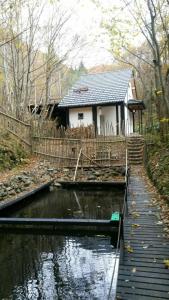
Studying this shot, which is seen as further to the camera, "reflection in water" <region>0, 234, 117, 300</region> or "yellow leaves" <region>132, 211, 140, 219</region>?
"yellow leaves" <region>132, 211, 140, 219</region>

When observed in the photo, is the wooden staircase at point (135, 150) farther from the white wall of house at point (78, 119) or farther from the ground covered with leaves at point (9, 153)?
the white wall of house at point (78, 119)

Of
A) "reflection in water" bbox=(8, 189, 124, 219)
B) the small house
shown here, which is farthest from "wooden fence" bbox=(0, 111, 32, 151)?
the small house

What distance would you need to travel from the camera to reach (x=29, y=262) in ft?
21.0

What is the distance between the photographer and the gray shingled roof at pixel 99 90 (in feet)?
79.8

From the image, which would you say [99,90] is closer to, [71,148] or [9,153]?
[71,148]

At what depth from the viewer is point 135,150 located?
17.9 meters

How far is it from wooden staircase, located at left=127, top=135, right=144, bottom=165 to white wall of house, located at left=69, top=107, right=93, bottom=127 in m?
6.74

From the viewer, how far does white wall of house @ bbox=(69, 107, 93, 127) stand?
80.3ft

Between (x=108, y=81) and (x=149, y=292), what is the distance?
24.3m

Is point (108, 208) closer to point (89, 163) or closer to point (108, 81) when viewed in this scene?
point (89, 163)

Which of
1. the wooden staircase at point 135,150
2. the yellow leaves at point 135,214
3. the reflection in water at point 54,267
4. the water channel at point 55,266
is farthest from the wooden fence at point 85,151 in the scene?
the reflection in water at point 54,267

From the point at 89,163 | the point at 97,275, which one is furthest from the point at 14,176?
the point at 97,275

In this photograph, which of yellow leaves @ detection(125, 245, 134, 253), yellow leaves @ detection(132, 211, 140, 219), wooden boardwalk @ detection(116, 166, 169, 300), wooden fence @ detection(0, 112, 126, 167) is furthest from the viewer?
wooden fence @ detection(0, 112, 126, 167)

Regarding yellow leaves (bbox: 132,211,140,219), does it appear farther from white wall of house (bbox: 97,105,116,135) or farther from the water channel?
white wall of house (bbox: 97,105,116,135)
